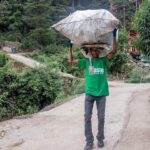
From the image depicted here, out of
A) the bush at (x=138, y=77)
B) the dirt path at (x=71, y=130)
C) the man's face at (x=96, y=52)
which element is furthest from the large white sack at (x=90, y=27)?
the bush at (x=138, y=77)

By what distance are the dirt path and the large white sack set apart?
5.40ft

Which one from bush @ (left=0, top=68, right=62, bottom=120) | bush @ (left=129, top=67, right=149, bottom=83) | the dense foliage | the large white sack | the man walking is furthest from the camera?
bush @ (left=129, top=67, right=149, bottom=83)

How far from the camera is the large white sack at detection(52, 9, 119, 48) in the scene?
593 centimetres

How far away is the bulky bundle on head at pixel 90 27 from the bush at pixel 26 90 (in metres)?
6.96

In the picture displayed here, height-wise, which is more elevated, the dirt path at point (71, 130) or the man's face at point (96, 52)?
the man's face at point (96, 52)

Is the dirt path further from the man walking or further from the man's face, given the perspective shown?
→ the man's face

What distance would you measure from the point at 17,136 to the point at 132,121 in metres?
2.30

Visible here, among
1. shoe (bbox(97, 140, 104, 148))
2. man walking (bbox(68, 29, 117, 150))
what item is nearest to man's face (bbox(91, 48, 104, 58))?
man walking (bbox(68, 29, 117, 150))

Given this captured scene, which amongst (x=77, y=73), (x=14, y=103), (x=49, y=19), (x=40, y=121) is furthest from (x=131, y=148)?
(x=49, y=19)

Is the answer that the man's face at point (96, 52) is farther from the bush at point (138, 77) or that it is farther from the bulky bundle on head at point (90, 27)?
the bush at point (138, 77)

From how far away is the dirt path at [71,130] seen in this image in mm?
7016

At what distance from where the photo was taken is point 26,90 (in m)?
13.9

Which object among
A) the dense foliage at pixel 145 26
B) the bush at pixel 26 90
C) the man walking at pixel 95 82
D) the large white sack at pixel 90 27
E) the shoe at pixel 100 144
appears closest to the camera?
the large white sack at pixel 90 27

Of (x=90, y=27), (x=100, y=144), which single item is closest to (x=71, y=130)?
(x=100, y=144)
